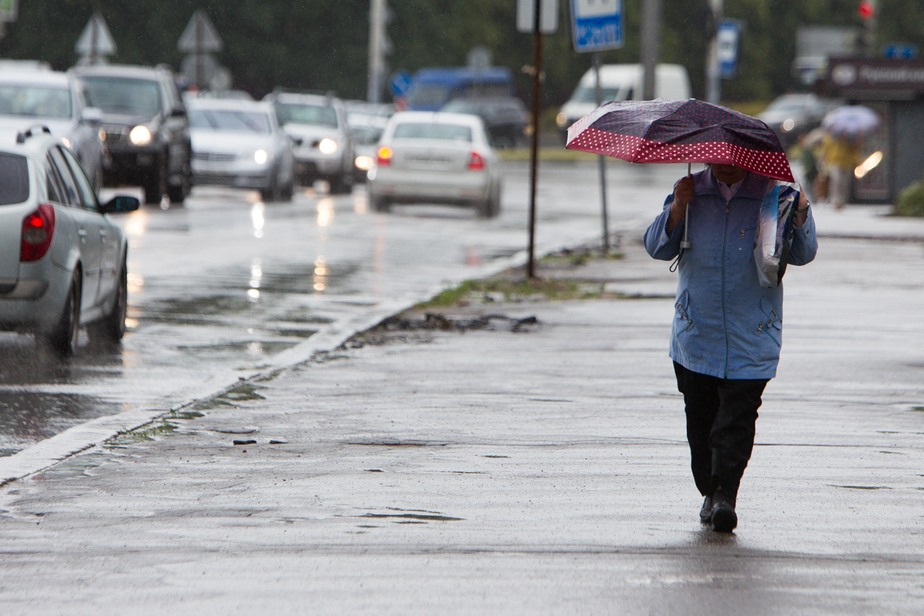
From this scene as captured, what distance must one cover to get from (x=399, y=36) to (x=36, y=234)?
218 feet

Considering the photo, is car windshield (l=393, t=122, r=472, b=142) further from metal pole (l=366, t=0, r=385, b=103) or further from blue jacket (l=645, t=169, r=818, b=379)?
metal pole (l=366, t=0, r=385, b=103)

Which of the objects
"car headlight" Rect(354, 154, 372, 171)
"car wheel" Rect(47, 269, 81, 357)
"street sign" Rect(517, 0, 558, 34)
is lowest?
"car wheel" Rect(47, 269, 81, 357)

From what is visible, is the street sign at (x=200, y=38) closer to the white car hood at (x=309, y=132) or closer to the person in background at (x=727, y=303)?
the white car hood at (x=309, y=132)

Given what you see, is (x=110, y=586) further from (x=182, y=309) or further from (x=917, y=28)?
(x=917, y=28)

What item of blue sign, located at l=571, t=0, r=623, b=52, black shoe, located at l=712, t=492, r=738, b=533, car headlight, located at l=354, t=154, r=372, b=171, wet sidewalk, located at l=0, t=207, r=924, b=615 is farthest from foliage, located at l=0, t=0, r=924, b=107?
black shoe, located at l=712, t=492, r=738, b=533

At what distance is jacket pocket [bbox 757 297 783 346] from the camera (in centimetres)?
612

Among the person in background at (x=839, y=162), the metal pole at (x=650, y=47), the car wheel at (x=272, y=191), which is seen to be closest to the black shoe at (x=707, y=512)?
the person in background at (x=839, y=162)

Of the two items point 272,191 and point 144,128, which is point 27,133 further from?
point 272,191

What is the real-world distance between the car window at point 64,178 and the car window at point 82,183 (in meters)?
0.07

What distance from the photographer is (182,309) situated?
43.1 ft

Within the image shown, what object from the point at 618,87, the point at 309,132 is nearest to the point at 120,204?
the point at 309,132

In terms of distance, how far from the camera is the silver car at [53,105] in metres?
20.8

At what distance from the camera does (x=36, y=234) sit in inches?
390

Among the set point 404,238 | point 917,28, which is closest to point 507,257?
point 404,238
